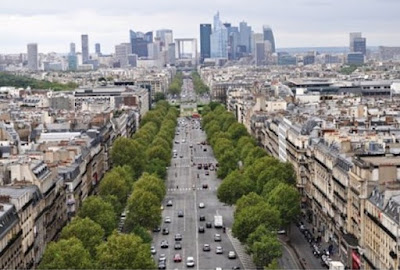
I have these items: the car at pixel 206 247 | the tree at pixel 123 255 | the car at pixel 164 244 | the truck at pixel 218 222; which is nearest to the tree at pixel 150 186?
the truck at pixel 218 222

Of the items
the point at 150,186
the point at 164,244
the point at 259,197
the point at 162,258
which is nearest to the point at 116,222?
the point at 164,244

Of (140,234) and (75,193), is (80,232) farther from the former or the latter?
(75,193)

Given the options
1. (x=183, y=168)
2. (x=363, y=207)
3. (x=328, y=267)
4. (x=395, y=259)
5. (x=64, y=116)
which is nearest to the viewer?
(x=395, y=259)

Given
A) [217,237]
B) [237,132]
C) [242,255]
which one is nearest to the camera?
[242,255]

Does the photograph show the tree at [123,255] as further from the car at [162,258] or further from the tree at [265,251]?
the car at [162,258]

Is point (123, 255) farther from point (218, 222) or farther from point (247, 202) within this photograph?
point (218, 222)

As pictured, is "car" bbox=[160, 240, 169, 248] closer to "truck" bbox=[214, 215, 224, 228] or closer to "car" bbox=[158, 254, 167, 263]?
"car" bbox=[158, 254, 167, 263]

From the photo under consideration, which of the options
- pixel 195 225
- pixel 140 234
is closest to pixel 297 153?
pixel 195 225
